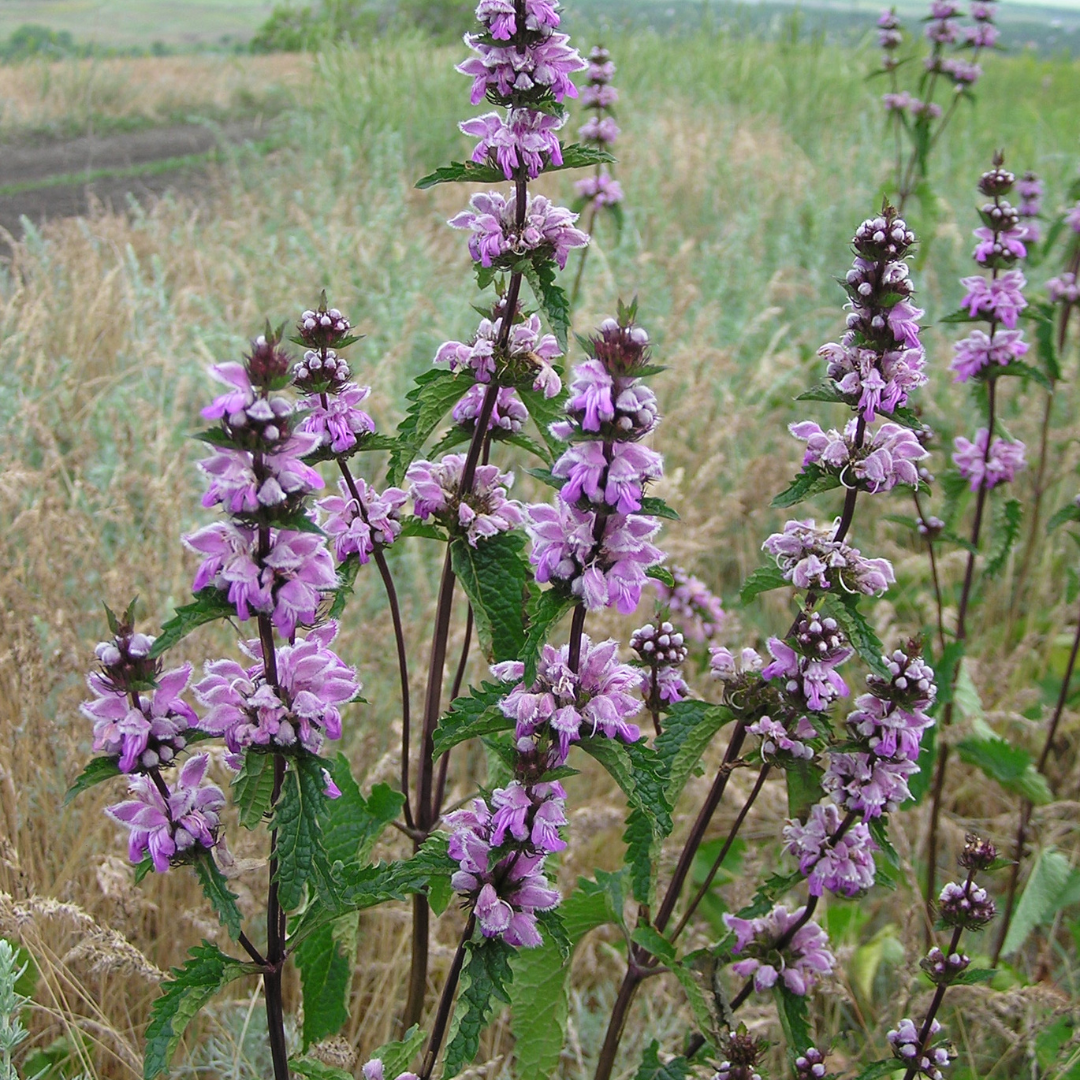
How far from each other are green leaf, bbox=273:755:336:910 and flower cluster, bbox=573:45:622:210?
3625mm

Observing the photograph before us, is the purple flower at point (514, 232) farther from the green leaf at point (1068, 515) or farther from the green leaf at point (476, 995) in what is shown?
the green leaf at point (1068, 515)

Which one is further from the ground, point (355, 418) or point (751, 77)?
point (751, 77)

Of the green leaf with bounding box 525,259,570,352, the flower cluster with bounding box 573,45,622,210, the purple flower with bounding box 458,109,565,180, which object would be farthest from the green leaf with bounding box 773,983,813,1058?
the flower cluster with bounding box 573,45,622,210

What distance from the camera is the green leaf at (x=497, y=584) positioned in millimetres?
1777

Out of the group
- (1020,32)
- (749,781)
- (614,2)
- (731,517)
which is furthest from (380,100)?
(1020,32)

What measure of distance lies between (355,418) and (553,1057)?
50.7 inches

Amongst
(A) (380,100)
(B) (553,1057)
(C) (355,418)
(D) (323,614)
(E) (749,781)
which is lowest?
(E) (749,781)

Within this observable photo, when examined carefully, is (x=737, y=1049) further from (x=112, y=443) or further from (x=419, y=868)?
(x=112, y=443)

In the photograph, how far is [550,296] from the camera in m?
1.66

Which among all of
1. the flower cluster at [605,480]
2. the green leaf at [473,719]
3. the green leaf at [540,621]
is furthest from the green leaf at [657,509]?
the green leaf at [473,719]

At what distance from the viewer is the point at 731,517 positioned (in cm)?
418

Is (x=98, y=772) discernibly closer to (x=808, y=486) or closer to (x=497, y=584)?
(x=497, y=584)

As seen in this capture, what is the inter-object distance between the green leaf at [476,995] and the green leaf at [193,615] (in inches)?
25.5

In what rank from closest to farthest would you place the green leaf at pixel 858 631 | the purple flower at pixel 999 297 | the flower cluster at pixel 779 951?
the green leaf at pixel 858 631 → the flower cluster at pixel 779 951 → the purple flower at pixel 999 297
